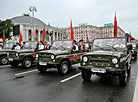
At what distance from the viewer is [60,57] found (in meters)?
6.61

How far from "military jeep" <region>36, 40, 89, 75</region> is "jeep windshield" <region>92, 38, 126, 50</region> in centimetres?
159

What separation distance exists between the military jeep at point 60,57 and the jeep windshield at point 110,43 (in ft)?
5.21

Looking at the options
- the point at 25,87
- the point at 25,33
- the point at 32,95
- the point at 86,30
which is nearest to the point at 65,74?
the point at 25,87

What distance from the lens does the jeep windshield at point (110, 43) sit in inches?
237

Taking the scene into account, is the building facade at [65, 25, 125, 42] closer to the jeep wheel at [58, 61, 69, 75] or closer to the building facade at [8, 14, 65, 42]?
the building facade at [8, 14, 65, 42]

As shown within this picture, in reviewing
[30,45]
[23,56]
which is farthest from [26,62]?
[30,45]

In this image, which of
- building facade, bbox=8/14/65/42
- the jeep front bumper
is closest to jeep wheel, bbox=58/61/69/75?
the jeep front bumper

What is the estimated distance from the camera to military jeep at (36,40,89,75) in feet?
21.3

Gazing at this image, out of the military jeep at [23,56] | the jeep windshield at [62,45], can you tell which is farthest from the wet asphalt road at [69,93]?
the military jeep at [23,56]

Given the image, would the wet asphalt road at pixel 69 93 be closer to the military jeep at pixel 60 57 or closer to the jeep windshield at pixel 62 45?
the military jeep at pixel 60 57

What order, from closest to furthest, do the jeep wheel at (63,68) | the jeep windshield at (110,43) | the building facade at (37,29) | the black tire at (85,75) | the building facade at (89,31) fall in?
the black tire at (85,75) → the jeep windshield at (110,43) → the jeep wheel at (63,68) → the building facade at (37,29) → the building facade at (89,31)

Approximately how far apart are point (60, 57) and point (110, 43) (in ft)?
8.59

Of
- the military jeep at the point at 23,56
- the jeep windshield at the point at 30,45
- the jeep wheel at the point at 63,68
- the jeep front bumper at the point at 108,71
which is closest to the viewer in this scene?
the jeep front bumper at the point at 108,71

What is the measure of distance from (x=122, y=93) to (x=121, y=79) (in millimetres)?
612
